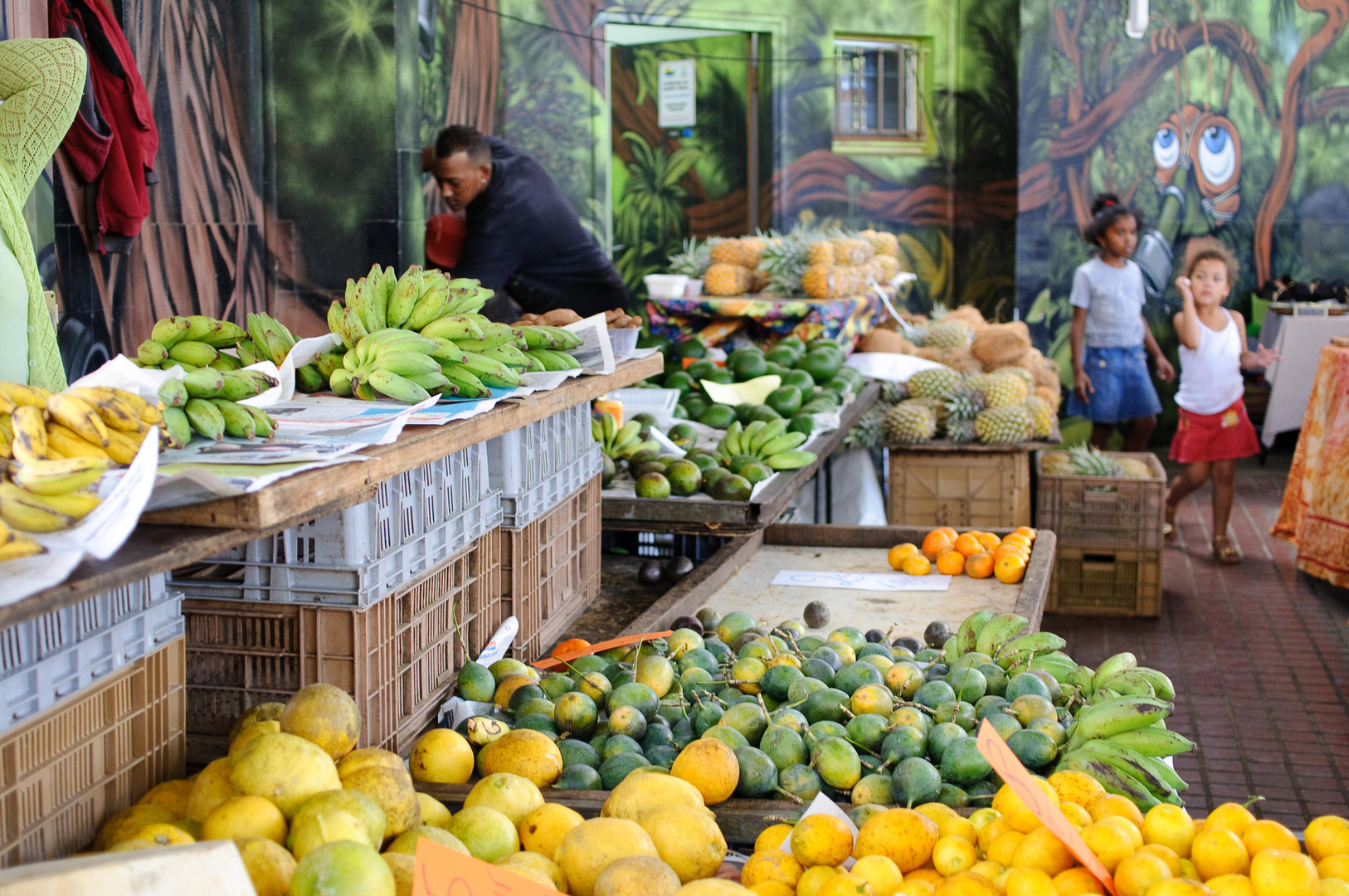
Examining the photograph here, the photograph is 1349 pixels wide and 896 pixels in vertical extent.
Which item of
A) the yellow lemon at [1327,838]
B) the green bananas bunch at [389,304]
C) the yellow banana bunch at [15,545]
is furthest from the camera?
the green bananas bunch at [389,304]

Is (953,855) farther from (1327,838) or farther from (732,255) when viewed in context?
(732,255)

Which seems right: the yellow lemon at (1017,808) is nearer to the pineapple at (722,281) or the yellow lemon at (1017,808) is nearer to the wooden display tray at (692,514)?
the wooden display tray at (692,514)

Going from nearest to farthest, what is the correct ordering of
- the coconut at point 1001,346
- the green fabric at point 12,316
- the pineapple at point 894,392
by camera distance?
the green fabric at point 12,316 < the pineapple at point 894,392 < the coconut at point 1001,346

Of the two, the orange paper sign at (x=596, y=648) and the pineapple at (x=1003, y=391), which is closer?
the orange paper sign at (x=596, y=648)

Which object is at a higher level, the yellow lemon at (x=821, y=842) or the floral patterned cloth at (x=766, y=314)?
the floral patterned cloth at (x=766, y=314)

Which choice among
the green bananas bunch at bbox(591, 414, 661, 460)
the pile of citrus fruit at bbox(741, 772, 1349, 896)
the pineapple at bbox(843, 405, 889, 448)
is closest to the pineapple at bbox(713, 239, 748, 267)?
the pineapple at bbox(843, 405, 889, 448)

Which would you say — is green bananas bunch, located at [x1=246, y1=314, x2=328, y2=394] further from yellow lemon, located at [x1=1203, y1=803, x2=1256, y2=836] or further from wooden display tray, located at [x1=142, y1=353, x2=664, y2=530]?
yellow lemon, located at [x1=1203, y1=803, x2=1256, y2=836]

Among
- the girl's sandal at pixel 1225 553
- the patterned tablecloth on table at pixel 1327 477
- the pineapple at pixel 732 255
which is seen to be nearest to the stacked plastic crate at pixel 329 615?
the pineapple at pixel 732 255

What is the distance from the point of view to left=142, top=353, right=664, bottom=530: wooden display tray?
1.39 metres

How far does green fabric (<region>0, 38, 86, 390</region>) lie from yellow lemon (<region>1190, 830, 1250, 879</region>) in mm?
2495

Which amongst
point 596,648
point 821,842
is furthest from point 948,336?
point 821,842

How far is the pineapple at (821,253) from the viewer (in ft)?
21.2

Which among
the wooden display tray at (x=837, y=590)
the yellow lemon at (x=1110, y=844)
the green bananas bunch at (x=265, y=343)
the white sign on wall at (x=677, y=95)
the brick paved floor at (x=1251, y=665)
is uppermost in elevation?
the white sign on wall at (x=677, y=95)

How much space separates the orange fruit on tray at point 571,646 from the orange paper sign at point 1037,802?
117cm
